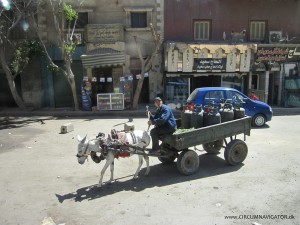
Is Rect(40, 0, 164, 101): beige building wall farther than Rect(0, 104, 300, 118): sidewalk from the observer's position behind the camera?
Yes

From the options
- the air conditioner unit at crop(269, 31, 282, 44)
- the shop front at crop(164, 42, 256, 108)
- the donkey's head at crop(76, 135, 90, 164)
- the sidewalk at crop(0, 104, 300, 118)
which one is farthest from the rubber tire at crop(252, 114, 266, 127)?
the donkey's head at crop(76, 135, 90, 164)

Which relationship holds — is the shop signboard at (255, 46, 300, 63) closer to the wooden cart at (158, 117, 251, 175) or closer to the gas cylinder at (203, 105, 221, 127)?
the wooden cart at (158, 117, 251, 175)

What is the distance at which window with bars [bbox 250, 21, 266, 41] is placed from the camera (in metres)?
20.6

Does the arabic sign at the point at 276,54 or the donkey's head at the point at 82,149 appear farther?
the arabic sign at the point at 276,54

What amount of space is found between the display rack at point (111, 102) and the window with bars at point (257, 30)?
969 centimetres

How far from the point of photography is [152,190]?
720 cm

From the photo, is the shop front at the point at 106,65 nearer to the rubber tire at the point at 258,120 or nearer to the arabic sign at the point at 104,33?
the arabic sign at the point at 104,33

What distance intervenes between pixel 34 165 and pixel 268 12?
17.8 meters

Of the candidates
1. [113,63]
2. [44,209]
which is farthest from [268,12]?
[44,209]

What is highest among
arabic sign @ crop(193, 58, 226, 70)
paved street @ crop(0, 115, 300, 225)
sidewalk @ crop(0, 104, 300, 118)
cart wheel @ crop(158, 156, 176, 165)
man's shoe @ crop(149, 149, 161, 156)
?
arabic sign @ crop(193, 58, 226, 70)

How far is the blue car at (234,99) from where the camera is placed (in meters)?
13.3

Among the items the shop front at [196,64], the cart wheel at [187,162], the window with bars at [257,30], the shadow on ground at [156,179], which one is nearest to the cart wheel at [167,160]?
the shadow on ground at [156,179]

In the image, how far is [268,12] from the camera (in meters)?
20.4

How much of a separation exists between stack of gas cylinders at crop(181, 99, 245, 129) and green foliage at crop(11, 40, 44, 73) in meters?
12.6
